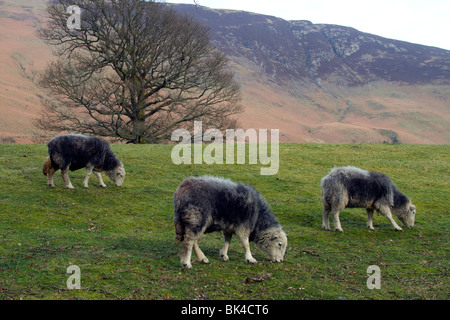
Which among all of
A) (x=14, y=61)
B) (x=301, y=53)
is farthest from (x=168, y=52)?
(x=301, y=53)

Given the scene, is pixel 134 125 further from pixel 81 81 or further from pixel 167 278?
pixel 167 278

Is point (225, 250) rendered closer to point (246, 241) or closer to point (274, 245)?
point (246, 241)

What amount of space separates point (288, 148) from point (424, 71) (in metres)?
118

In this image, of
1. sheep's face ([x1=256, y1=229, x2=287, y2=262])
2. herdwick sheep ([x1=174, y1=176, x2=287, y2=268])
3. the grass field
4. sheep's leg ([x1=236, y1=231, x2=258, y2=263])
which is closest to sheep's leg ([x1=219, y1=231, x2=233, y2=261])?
herdwick sheep ([x1=174, y1=176, x2=287, y2=268])

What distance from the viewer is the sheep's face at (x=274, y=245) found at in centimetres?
928

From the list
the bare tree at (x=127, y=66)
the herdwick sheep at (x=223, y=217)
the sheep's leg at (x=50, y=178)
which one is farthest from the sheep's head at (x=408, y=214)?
the bare tree at (x=127, y=66)

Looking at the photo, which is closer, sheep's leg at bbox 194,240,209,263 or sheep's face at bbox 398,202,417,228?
sheep's leg at bbox 194,240,209,263

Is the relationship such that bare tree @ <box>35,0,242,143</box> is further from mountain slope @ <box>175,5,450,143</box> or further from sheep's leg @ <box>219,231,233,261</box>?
mountain slope @ <box>175,5,450,143</box>

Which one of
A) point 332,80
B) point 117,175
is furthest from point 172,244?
point 332,80

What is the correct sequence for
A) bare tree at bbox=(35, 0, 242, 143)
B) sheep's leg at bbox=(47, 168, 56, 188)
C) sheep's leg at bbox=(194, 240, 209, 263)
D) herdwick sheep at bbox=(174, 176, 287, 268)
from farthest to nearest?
bare tree at bbox=(35, 0, 242, 143)
sheep's leg at bbox=(47, 168, 56, 188)
sheep's leg at bbox=(194, 240, 209, 263)
herdwick sheep at bbox=(174, 176, 287, 268)

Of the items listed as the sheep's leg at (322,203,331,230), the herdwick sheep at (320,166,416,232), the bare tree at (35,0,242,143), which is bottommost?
the sheep's leg at (322,203,331,230)

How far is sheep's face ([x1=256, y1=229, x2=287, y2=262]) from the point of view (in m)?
9.28

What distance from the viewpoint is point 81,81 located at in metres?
29.6

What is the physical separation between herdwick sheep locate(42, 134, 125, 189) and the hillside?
38.5m
